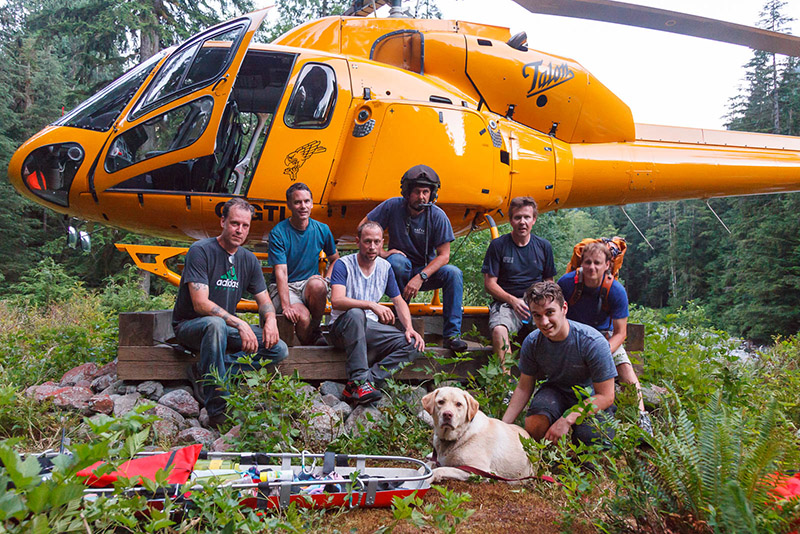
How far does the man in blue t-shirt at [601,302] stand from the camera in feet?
13.0

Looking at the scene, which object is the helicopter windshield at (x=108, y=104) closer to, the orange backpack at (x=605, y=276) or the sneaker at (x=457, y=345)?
the sneaker at (x=457, y=345)

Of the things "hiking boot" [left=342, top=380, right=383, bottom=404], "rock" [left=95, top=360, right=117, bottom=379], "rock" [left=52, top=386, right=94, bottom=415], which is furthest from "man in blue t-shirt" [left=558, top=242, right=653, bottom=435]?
"rock" [left=95, top=360, right=117, bottom=379]

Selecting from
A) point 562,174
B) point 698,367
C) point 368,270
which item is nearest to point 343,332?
point 368,270

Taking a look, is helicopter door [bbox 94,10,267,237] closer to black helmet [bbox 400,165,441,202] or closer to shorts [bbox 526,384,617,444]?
black helmet [bbox 400,165,441,202]

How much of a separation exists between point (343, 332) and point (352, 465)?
1235 millimetres

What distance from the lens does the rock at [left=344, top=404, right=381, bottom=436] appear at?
3.68 m

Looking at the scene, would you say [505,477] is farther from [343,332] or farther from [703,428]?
[343,332]

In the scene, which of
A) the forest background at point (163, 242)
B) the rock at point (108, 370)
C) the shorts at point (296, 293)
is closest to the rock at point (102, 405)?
the rock at point (108, 370)

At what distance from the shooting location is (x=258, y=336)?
13.2 feet

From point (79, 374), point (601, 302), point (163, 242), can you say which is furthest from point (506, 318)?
point (163, 242)

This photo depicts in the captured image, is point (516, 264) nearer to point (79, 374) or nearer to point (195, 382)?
point (195, 382)

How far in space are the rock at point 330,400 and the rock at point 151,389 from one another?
1223 millimetres

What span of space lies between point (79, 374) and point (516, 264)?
3.86 m

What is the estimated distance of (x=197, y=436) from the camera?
354 centimetres
